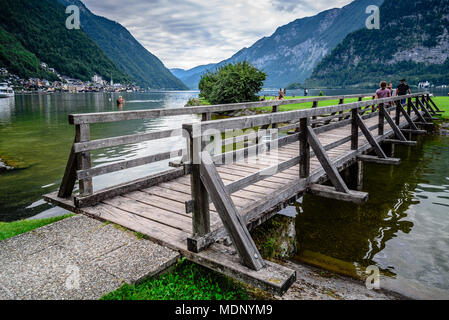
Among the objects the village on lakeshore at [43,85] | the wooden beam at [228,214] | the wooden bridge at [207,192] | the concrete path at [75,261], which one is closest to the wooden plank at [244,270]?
the wooden bridge at [207,192]

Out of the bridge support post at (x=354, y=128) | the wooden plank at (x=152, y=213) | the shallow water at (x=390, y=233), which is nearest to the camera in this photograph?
the wooden plank at (x=152, y=213)

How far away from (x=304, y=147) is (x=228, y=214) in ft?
9.33

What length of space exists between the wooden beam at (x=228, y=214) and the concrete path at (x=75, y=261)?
76cm

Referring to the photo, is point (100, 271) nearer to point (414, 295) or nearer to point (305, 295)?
point (305, 295)

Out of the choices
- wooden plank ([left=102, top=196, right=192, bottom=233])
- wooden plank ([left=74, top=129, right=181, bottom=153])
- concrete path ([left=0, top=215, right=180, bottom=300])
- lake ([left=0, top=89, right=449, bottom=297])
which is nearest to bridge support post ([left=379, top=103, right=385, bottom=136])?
lake ([left=0, top=89, right=449, bottom=297])

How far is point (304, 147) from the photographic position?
584 cm

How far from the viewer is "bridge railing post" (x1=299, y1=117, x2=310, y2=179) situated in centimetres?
566

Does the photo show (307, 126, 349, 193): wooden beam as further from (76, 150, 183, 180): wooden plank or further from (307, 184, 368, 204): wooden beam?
(76, 150, 183, 180): wooden plank

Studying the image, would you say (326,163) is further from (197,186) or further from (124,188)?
(124,188)

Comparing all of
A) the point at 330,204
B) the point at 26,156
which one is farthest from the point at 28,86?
the point at 330,204

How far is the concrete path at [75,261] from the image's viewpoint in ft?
10.1

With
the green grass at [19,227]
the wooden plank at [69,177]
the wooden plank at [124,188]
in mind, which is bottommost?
the green grass at [19,227]

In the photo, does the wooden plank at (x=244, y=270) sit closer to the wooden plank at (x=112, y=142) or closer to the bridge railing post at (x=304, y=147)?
the wooden plank at (x=112, y=142)
